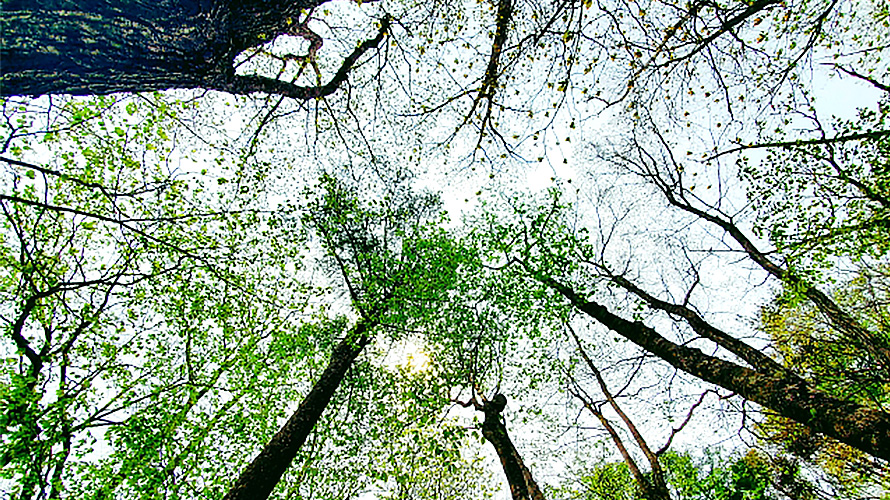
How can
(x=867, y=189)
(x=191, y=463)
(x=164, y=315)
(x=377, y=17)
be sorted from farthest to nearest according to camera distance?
(x=164, y=315), (x=191, y=463), (x=867, y=189), (x=377, y=17)

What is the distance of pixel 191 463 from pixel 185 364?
8.60ft

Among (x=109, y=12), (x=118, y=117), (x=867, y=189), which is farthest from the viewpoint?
(x=867, y=189)

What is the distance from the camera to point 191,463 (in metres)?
9.55

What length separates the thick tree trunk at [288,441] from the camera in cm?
690

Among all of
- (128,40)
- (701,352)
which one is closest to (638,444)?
(701,352)

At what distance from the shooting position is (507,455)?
918 centimetres

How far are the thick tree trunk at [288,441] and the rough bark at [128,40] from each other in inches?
267

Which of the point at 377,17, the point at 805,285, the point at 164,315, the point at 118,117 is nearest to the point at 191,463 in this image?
the point at 164,315

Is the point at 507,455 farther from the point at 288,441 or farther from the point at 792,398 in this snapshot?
the point at 792,398

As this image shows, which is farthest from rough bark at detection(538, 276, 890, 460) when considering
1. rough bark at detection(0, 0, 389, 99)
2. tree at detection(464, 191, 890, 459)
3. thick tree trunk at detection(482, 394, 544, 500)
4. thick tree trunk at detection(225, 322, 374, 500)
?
rough bark at detection(0, 0, 389, 99)

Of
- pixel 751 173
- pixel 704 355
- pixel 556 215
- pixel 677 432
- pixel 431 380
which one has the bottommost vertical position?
pixel 677 432

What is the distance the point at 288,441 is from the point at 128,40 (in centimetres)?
749

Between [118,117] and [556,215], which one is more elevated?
[556,215]

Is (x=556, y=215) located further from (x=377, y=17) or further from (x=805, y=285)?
(x=377, y=17)
